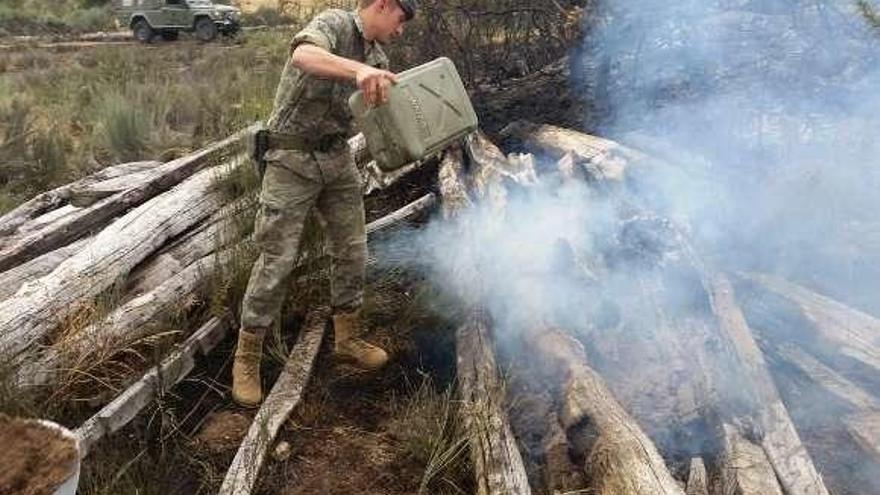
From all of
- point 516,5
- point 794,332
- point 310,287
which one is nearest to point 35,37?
point 516,5

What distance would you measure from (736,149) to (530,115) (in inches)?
77.1

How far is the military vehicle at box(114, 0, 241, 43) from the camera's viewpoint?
70.6 feet

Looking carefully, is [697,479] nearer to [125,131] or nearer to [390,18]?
[390,18]

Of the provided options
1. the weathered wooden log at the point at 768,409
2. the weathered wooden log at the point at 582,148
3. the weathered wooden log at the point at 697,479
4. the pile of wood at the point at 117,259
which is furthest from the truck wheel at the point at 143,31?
the weathered wooden log at the point at 697,479

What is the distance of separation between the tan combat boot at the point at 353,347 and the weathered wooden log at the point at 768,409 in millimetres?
1686

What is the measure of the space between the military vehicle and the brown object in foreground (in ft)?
68.0

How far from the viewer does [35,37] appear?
73.8ft

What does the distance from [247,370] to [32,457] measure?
4.77 feet

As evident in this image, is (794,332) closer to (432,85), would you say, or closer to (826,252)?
(826,252)

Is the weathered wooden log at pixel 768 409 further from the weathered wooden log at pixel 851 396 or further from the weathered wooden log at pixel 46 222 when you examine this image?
the weathered wooden log at pixel 46 222

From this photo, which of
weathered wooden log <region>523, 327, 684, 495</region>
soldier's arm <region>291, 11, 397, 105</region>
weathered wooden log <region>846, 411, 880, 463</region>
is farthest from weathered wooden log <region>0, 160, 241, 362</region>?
weathered wooden log <region>846, 411, 880, 463</region>

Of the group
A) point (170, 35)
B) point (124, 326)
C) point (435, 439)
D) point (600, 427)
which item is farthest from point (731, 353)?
point (170, 35)

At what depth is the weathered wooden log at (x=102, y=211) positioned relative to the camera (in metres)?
4.27

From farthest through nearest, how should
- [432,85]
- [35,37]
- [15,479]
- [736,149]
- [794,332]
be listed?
[35,37] → [736,149] → [794,332] → [432,85] → [15,479]
